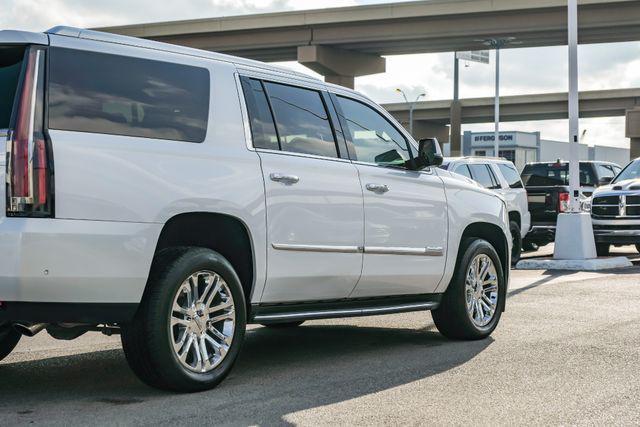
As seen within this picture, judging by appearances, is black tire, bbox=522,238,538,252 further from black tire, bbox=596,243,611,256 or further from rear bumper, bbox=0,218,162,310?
rear bumper, bbox=0,218,162,310

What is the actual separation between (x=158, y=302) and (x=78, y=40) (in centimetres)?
152

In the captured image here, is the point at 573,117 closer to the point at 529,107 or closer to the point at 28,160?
the point at 28,160

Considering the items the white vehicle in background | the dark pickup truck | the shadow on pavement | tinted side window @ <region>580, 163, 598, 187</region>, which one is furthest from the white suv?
tinted side window @ <region>580, 163, 598, 187</region>

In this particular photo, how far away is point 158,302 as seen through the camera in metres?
5.59

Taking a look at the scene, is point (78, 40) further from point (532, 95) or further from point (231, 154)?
point (532, 95)

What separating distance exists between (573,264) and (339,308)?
33.2ft

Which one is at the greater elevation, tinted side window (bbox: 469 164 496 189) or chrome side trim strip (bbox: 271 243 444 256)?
tinted side window (bbox: 469 164 496 189)

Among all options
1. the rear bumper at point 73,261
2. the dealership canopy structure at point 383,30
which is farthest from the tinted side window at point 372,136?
the dealership canopy structure at point 383,30

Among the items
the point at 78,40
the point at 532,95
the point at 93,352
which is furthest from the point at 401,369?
the point at 532,95

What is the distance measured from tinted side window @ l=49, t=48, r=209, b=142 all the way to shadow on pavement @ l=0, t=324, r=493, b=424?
59.9 inches

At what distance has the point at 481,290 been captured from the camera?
8.50m

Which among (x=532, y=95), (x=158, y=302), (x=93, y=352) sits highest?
(x=532, y=95)

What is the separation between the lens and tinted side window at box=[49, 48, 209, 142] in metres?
5.41

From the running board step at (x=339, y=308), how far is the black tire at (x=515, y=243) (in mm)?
9324
